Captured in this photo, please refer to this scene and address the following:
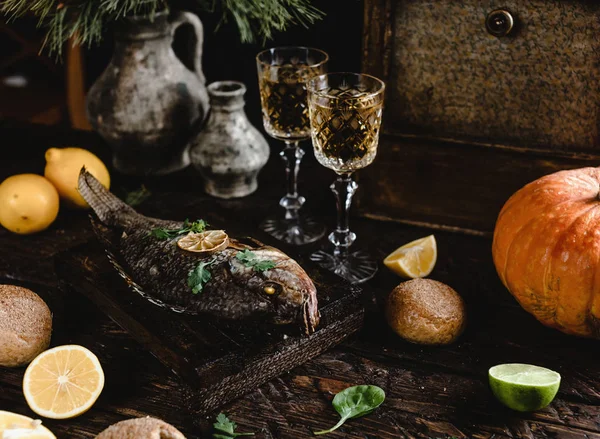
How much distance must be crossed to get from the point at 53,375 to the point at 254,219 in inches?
41.0

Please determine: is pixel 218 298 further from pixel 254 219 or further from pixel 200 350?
pixel 254 219

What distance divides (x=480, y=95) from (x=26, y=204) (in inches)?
60.4

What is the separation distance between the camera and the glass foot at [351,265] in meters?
2.19

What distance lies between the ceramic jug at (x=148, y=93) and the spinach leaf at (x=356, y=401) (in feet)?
4.43

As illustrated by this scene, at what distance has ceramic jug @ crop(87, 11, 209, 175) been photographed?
2.54 m

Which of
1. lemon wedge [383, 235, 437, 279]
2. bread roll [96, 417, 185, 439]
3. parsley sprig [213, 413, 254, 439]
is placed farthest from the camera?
lemon wedge [383, 235, 437, 279]

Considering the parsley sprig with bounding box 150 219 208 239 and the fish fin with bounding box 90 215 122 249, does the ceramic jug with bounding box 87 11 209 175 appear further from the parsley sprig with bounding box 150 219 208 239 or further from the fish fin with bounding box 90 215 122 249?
the parsley sprig with bounding box 150 219 208 239

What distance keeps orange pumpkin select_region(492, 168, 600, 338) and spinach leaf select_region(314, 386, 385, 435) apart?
20.2 inches

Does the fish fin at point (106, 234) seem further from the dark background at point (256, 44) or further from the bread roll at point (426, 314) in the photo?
the dark background at point (256, 44)

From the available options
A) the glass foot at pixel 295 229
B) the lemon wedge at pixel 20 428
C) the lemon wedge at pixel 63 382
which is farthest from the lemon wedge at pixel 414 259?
the lemon wedge at pixel 20 428

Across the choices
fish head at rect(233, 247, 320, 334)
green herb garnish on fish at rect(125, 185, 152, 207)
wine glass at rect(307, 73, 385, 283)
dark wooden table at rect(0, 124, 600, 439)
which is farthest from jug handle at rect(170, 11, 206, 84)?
fish head at rect(233, 247, 320, 334)

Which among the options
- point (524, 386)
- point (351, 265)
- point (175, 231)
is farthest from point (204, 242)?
point (524, 386)

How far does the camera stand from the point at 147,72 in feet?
8.38

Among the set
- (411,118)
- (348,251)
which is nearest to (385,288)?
(348,251)
